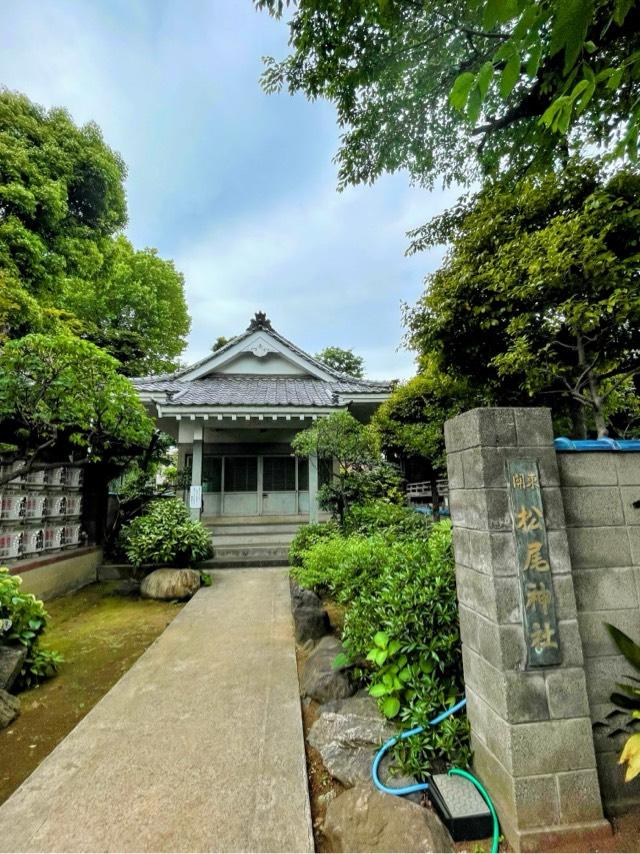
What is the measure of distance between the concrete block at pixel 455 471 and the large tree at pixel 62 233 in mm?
6694

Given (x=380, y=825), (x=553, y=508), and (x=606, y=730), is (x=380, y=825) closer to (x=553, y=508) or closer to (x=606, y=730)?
(x=606, y=730)

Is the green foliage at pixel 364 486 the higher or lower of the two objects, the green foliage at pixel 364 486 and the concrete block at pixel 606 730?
the higher

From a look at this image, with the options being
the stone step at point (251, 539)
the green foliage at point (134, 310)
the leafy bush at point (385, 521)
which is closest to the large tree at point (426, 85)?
the leafy bush at point (385, 521)

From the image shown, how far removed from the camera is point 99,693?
10.5 feet

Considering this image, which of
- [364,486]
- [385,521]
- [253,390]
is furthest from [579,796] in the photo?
[253,390]

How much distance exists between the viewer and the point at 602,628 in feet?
6.14

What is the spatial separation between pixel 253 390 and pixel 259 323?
291 cm

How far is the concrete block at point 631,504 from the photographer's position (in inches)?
78.4

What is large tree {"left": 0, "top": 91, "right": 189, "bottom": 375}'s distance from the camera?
345 inches

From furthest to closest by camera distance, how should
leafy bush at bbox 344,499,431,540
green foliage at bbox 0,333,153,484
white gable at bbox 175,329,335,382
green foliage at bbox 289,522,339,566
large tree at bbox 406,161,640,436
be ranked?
white gable at bbox 175,329,335,382
green foliage at bbox 289,522,339,566
leafy bush at bbox 344,499,431,540
green foliage at bbox 0,333,153,484
large tree at bbox 406,161,640,436

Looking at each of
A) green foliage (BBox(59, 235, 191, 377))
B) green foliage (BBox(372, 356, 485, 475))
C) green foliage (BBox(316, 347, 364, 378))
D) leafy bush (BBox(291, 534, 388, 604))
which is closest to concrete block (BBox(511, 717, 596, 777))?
leafy bush (BBox(291, 534, 388, 604))

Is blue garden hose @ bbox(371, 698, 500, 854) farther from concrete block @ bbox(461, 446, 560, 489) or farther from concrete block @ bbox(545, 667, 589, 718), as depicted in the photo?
concrete block @ bbox(461, 446, 560, 489)

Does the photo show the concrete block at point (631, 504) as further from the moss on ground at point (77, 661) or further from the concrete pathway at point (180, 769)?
the moss on ground at point (77, 661)

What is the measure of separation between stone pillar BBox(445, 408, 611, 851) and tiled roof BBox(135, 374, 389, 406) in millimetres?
7610
